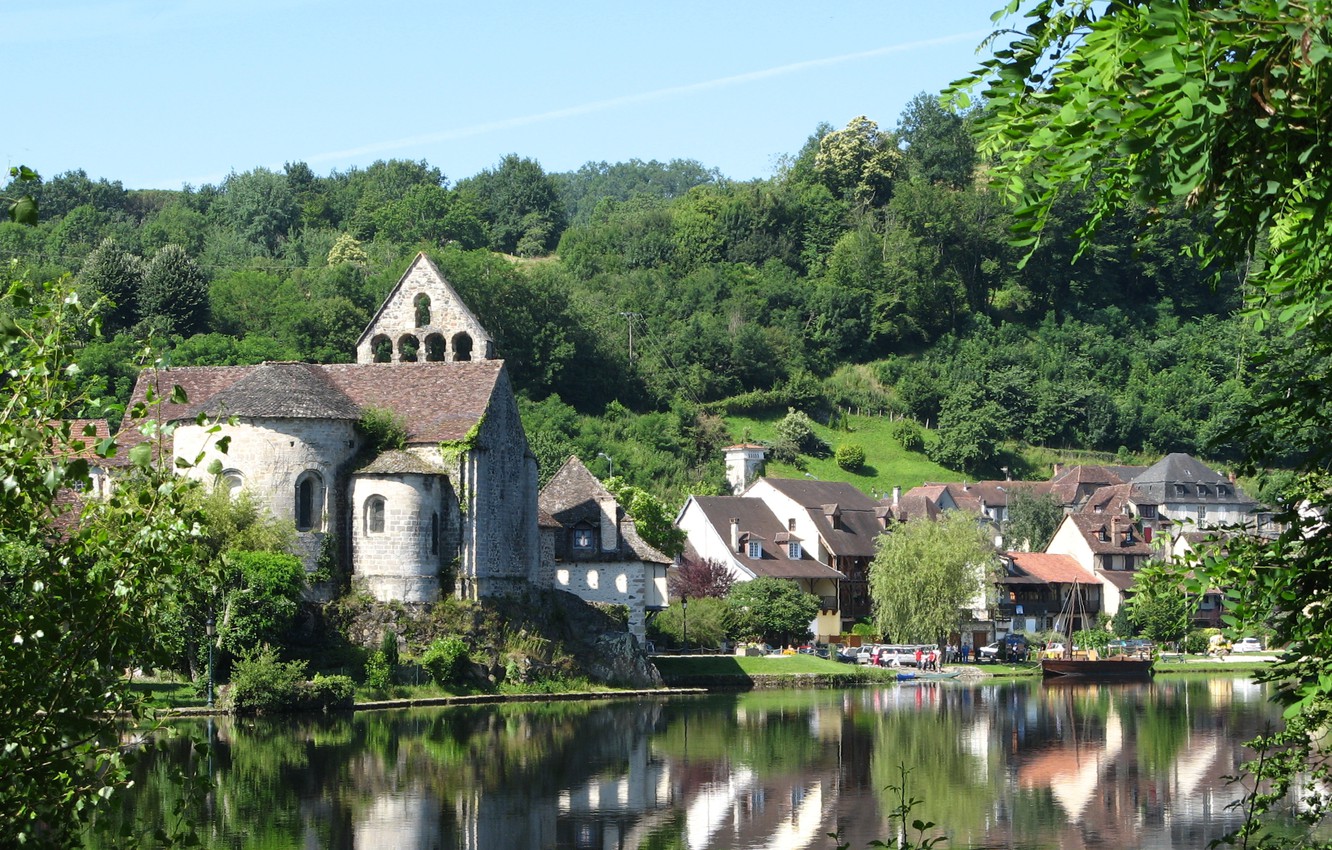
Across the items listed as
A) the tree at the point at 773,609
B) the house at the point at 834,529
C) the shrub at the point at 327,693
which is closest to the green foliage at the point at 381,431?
the shrub at the point at 327,693

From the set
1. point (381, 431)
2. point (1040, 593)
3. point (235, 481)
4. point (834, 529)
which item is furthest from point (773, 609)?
point (235, 481)

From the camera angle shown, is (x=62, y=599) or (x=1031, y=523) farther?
(x=1031, y=523)

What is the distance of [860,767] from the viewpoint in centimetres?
3875

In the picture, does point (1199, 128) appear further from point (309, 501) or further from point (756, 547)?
point (756, 547)

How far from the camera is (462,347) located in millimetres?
63875

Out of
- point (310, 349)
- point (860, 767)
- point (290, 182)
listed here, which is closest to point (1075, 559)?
point (310, 349)

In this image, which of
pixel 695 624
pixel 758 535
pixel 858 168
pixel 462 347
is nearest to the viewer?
pixel 462 347

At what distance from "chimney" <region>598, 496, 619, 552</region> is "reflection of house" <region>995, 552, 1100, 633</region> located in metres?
35.1

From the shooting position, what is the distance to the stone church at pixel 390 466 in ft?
179

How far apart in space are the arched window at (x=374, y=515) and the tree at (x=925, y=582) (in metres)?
28.4

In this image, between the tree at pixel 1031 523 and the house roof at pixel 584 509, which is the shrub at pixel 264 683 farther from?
Result: the tree at pixel 1031 523

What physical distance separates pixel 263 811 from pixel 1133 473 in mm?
93583

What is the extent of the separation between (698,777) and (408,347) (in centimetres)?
3077

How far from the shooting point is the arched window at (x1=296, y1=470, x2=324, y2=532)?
54906 millimetres
